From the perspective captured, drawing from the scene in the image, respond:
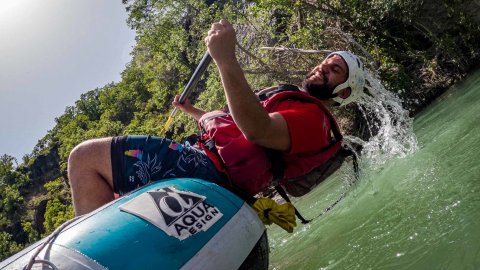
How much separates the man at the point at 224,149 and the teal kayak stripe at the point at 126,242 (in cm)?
41

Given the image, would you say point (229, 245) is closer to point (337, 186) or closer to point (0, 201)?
point (337, 186)

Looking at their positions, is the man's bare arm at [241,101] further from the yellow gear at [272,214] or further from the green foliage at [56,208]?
the green foliage at [56,208]

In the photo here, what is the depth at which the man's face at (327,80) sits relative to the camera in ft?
10.5

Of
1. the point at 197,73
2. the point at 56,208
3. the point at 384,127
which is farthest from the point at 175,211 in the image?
the point at 56,208

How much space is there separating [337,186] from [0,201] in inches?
1881

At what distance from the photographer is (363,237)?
328 cm

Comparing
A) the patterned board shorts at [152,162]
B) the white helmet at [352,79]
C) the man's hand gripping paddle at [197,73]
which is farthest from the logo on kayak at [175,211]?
the white helmet at [352,79]

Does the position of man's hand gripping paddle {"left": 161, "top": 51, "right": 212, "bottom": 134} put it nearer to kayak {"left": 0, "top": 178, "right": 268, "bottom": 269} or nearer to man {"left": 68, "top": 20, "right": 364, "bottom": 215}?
man {"left": 68, "top": 20, "right": 364, "bottom": 215}

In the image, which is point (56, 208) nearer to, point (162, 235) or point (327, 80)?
point (327, 80)

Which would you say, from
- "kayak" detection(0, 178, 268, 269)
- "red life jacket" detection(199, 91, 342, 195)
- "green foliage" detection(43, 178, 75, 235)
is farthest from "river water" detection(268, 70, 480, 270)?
"green foliage" detection(43, 178, 75, 235)

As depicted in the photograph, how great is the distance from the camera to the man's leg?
2.41 m

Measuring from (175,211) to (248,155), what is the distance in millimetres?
666

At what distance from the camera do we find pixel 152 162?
2559mm

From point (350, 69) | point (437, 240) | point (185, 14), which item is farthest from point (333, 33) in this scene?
point (185, 14)
